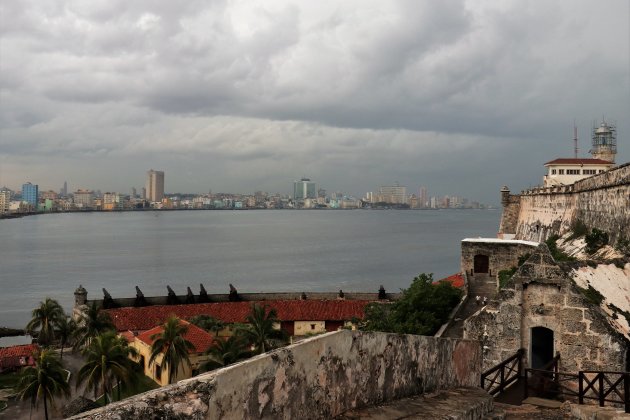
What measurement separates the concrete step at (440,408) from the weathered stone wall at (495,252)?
29.2 m

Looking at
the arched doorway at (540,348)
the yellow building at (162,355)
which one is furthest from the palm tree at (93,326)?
the arched doorway at (540,348)

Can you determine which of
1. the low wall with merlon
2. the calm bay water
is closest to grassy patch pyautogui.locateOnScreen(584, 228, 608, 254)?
the low wall with merlon

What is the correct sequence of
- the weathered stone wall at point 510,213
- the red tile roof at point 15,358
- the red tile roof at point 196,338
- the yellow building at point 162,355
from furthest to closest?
the weathered stone wall at point 510,213 → the red tile roof at point 15,358 → the red tile roof at point 196,338 → the yellow building at point 162,355

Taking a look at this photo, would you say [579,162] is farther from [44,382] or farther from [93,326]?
[44,382]

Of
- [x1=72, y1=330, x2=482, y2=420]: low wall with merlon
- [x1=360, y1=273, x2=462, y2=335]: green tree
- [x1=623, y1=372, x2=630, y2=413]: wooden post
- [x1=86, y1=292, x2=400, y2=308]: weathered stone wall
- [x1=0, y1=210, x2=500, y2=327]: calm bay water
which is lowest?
[x1=0, y1=210, x2=500, y2=327]: calm bay water

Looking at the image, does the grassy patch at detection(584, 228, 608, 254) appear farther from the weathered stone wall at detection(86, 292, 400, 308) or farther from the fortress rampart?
the weathered stone wall at detection(86, 292, 400, 308)

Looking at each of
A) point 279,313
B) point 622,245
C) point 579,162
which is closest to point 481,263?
point 622,245

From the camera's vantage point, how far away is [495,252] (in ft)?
114

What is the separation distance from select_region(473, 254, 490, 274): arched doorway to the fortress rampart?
246 inches

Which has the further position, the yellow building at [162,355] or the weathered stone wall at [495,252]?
the weathered stone wall at [495,252]

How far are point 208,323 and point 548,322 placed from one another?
98.9ft

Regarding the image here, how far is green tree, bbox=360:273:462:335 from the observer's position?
26539mm

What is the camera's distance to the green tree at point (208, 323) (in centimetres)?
3522

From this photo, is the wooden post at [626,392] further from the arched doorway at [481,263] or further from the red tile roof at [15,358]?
the red tile roof at [15,358]
